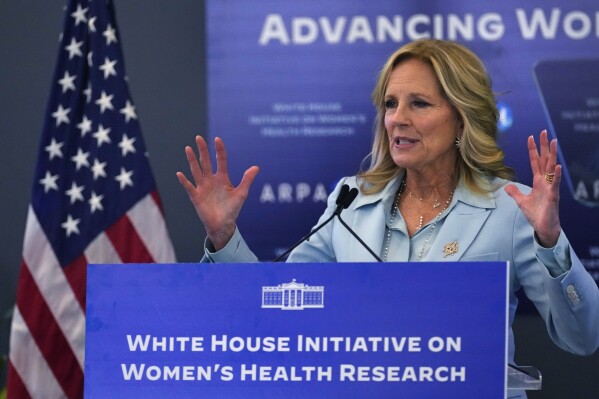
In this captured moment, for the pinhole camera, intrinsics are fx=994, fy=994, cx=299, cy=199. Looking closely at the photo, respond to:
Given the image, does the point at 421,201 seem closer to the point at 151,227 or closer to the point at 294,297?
the point at 294,297

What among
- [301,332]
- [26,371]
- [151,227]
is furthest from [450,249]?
A: [26,371]

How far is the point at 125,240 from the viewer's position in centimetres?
429

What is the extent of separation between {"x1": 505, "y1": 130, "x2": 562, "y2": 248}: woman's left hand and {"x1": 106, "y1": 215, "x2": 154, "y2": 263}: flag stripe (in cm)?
234

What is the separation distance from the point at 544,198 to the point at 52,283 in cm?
262

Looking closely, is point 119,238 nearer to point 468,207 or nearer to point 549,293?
point 468,207

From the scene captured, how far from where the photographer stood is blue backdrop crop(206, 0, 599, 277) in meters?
4.41

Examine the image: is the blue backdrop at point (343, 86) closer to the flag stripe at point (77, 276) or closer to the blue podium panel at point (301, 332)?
the flag stripe at point (77, 276)

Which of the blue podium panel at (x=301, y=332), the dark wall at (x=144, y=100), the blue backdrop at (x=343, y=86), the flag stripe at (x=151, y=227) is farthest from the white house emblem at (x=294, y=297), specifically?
the dark wall at (x=144, y=100)

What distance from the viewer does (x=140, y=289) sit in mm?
1816

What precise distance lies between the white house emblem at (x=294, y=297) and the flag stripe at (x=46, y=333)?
2.64 m

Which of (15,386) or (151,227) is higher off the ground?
(151,227)

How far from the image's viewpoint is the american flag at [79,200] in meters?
4.20

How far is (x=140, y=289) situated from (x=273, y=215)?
107 inches

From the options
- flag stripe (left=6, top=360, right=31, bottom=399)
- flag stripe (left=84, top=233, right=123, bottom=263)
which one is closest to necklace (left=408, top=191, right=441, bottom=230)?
flag stripe (left=84, top=233, right=123, bottom=263)
